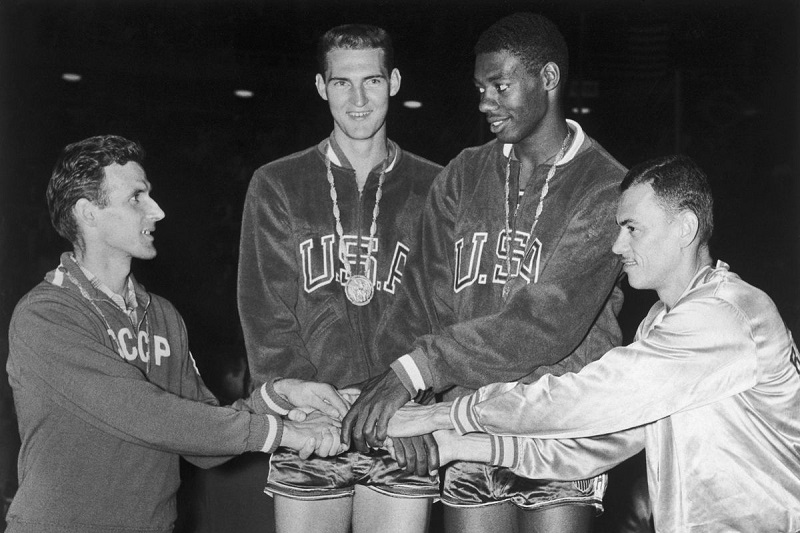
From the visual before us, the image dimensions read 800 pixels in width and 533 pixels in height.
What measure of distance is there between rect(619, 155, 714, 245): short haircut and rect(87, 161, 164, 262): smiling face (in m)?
1.29

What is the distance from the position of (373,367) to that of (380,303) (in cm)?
18

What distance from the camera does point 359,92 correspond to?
9.30 ft

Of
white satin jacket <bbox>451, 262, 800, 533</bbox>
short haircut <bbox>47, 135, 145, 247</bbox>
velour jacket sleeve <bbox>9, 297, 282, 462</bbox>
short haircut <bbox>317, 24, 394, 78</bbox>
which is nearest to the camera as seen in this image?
white satin jacket <bbox>451, 262, 800, 533</bbox>

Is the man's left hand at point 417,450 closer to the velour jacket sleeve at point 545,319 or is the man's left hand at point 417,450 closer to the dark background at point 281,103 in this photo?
the velour jacket sleeve at point 545,319

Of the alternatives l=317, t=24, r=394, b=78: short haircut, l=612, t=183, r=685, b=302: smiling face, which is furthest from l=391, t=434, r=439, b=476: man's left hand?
l=317, t=24, r=394, b=78: short haircut

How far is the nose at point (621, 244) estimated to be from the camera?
101 inches

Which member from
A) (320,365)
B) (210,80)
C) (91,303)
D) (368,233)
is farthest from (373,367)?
(210,80)

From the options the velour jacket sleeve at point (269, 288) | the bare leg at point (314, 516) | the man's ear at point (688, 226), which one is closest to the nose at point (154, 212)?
the velour jacket sleeve at point (269, 288)

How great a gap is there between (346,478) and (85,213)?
100 cm

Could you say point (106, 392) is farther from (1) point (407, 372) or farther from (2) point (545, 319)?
(2) point (545, 319)

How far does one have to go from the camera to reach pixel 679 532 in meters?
2.32

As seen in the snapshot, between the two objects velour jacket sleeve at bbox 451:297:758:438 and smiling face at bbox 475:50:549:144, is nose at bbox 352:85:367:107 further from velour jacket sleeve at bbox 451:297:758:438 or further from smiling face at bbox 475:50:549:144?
velour jacket sleeve at bbox 451:297:758:438

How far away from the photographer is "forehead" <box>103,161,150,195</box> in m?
2.72

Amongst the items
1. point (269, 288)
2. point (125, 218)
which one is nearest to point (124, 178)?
point (125, 218)
